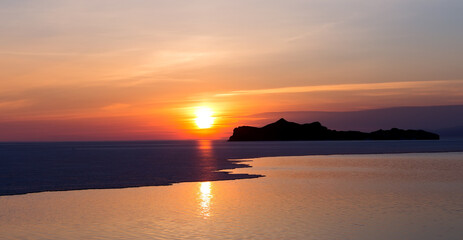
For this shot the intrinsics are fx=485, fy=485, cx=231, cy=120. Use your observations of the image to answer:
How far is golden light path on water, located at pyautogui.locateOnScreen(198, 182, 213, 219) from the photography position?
24230 mm

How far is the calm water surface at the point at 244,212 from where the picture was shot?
19.3m

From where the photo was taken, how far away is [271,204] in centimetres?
2673

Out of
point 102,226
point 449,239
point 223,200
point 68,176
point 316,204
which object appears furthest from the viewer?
point 68,176

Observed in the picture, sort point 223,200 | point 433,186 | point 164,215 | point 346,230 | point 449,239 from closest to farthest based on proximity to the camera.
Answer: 1. point 449,239
2. point 346,230
3. point 164,215
4. point 223,200
5. point 433,186

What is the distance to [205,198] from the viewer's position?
29500mm

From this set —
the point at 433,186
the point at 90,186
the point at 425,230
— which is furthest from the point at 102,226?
the point at 433,186

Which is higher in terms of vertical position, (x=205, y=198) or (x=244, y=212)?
(x=205, y=198)

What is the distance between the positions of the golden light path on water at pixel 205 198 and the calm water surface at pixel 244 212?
51 millimetres

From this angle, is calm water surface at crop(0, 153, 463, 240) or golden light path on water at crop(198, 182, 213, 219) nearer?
calm water surface at crop(0, 153, 463, 240)

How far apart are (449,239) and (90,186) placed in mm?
26316

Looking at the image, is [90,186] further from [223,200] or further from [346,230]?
[346,230]

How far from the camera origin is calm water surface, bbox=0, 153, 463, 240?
19281 millimetres

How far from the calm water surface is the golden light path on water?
0.05m

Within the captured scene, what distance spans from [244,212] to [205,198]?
5749mm
